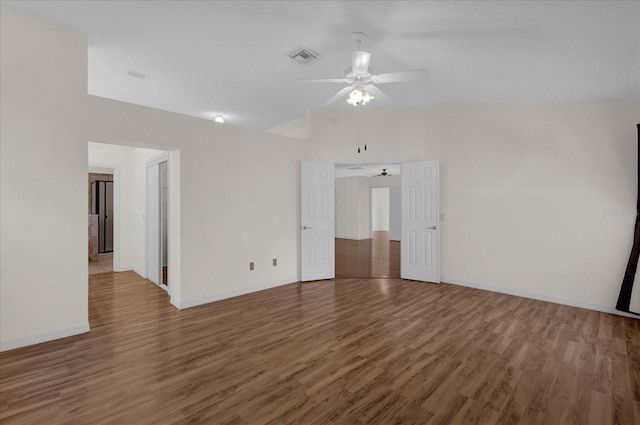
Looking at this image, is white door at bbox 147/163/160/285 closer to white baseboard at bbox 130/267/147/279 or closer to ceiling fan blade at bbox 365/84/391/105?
white baseboard at bbox 130/267/147/279

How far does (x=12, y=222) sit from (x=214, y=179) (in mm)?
2013

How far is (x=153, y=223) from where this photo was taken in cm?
509

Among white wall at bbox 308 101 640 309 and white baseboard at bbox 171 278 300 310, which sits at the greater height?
white wall at bbox 308 101 640 309

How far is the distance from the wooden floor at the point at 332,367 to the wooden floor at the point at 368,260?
75.4 inches

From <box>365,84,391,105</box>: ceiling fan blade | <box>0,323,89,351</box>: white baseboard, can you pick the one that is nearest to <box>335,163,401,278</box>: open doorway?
<box>365,84,391,105</box>: ceiling fan blade

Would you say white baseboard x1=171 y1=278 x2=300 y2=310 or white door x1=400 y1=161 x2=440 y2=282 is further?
white door x1=400 y1=161 x2=440 y2=282

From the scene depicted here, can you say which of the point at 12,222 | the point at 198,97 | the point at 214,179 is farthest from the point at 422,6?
the point at 12,222

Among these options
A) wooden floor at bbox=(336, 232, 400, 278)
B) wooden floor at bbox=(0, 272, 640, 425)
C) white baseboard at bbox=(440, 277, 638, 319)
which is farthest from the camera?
wooden floor at bbox=(336, 232, 400, 278)

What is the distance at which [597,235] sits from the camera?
12.8 feet

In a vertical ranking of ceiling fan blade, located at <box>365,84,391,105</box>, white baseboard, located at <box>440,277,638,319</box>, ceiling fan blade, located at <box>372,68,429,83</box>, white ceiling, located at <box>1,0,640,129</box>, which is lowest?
white baseboard, located at <box>440,277,638,319</box>

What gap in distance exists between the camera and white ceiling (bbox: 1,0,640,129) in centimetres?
255

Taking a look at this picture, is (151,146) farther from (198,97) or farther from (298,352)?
(298,352)

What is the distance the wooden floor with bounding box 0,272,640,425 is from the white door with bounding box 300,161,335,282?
1352mm

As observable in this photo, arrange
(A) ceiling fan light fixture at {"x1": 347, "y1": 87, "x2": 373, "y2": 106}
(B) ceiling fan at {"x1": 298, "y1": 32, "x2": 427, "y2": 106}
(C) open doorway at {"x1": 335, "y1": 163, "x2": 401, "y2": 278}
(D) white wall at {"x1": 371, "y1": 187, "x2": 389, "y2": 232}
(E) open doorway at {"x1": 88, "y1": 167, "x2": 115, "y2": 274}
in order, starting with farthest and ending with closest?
(D) white wall at {"x1": 371, "y1": 187, "x2": 389, "y2": 232} → (C) open doorway at {"x1": 335, "y1": 163, "x2": 401, "y2": 278} → (E) open doorway at {"x1": 88, "y1": 167, "x2": 115, "y2": 274} → (A) ceiling fan light fixture at {"x1": 347, "y1": 87, "x2": 373, "y2": 106} → (B) ceiling fan at {"x1": 298, "y1": 32, "x2": 427, "y2": 106}
